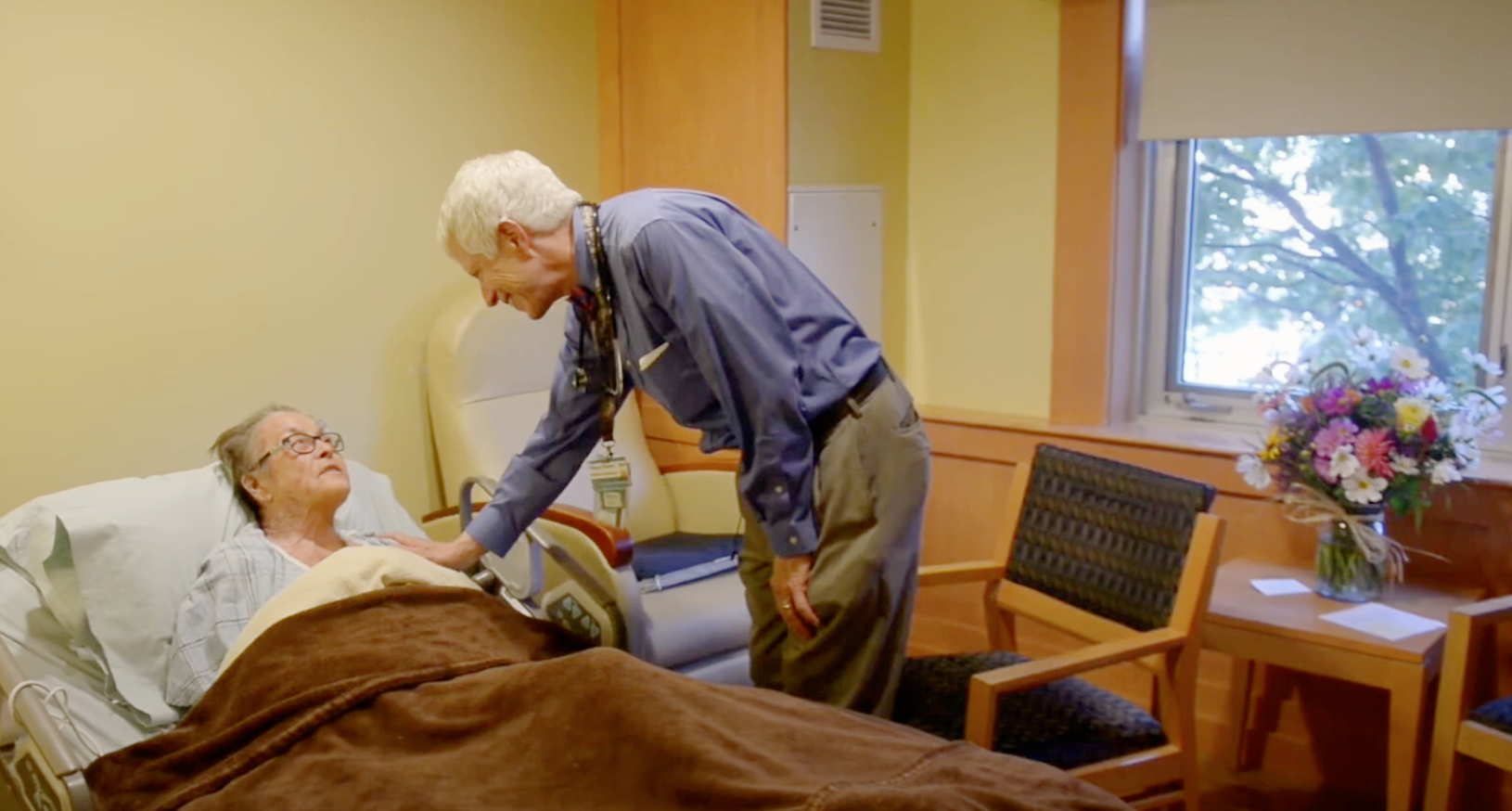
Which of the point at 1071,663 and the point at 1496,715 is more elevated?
the point at 1071,663

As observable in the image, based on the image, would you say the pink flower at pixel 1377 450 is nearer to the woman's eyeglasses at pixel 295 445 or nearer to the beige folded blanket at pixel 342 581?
the beige folded blanket at pixel 342 581

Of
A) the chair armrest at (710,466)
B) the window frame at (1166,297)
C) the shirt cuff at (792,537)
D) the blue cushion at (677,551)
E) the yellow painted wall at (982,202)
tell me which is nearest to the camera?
the shirt cuff at (792,537)

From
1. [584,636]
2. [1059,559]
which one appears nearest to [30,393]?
[584,636]

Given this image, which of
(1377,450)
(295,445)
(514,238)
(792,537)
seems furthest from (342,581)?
(1377,450)

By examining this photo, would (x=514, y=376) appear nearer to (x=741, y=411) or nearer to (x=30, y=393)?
(x=30, y=393)

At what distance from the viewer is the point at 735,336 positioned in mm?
1835

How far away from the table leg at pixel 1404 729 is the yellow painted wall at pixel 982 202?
4.07 ft

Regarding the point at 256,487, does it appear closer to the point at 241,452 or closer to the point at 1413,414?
the point at 241,452

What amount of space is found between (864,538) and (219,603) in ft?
3.63

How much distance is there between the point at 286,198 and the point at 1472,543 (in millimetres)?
2703

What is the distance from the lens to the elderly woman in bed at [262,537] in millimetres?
2170

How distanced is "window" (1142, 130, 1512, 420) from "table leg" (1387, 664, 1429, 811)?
0.84m

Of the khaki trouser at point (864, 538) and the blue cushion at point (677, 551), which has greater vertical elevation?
the khaki trouser at point (864, 538)

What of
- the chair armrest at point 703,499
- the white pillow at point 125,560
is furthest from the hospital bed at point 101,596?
the chair armrest at point 703,499
